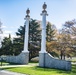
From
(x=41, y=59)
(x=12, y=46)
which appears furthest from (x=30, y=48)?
(x=41, y=59)

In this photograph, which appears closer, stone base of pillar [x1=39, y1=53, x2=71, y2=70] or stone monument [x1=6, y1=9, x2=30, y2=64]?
stone base of pillar [x1=39, y1=53, x2=71, y2=70]

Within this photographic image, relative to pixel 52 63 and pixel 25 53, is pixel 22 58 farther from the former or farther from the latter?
pixel 52 63

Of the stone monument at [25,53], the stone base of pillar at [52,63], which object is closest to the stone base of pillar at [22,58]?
the stone monument at [25,53]

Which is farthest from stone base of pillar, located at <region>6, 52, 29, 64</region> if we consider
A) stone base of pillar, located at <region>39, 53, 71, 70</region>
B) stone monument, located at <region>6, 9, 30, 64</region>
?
stone base of pillar, located at <region>39, 53, 71, 70</region>

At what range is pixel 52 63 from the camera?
66.9 ft

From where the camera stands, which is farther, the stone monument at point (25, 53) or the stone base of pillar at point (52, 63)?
the stone monument at point (25, 53)

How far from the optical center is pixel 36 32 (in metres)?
41.4

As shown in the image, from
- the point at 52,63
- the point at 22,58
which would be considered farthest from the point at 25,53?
the point at 52,63

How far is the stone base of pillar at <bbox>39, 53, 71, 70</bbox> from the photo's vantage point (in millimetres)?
18184

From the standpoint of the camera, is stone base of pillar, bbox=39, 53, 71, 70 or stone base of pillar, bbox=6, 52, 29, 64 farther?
stone base of pillar, bbox=6, 52, 29, 64

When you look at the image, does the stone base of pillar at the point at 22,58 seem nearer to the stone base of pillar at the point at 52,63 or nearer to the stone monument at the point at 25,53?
the stone monument at the point at 25,53

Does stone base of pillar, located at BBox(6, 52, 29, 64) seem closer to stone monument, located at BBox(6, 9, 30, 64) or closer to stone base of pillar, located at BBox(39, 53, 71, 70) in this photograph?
stone monument, located at BBox(6, 9, 30, 64)

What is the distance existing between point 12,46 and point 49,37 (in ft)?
29.4

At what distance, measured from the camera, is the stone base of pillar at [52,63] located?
18.2 m
